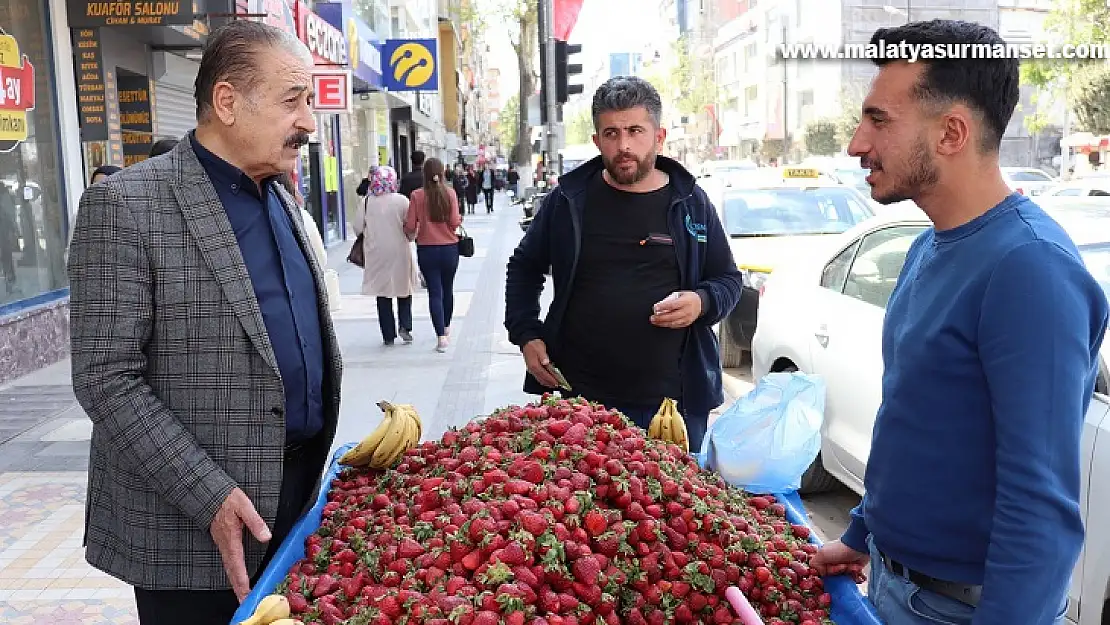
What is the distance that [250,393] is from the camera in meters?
2.40

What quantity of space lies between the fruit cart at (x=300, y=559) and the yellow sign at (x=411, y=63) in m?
21.0

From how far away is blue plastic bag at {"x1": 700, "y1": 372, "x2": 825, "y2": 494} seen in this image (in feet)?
8.87

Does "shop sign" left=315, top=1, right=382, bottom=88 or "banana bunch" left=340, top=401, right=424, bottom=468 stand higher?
"shop sign" left=315, top=1, right=382, bottom=88

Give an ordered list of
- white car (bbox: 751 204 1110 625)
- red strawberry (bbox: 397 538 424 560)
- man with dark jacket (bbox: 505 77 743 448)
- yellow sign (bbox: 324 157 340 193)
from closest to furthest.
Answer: red strawberry (bbox: 397 538 424 560), man with dark jacket (bbox: 505 77 743 448), white car (bbox: 751 204 1110 625), yellow sign (bbox: 324 157 340 193)

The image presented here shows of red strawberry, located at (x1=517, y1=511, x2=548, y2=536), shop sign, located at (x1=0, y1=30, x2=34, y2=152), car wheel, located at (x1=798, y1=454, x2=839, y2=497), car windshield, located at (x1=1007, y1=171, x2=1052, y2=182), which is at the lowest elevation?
car wheel, located at (x1=798, y1=454, x2=839, y2=497)

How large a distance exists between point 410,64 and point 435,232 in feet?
46.4

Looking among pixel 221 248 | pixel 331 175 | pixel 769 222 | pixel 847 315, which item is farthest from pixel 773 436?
pixel 331 175

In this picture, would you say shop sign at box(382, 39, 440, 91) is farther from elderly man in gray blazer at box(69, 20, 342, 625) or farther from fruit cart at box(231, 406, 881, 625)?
fruit cart at box(231, 406, 881, 625)

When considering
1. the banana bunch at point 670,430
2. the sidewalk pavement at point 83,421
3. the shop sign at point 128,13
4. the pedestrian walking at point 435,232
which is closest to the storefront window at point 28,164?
the shop sign at point 128,13

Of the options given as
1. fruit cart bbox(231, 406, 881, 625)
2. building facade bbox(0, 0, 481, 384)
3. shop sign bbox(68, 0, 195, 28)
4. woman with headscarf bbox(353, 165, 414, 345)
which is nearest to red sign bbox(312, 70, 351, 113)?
building facade bbox(0, 0, 481, 384)

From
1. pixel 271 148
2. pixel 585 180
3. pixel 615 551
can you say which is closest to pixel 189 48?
pixel 585 180

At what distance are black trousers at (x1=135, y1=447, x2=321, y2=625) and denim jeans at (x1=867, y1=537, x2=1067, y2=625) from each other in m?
1.51

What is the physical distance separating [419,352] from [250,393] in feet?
24.9

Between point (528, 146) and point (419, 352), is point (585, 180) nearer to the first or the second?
point (419, 352)
